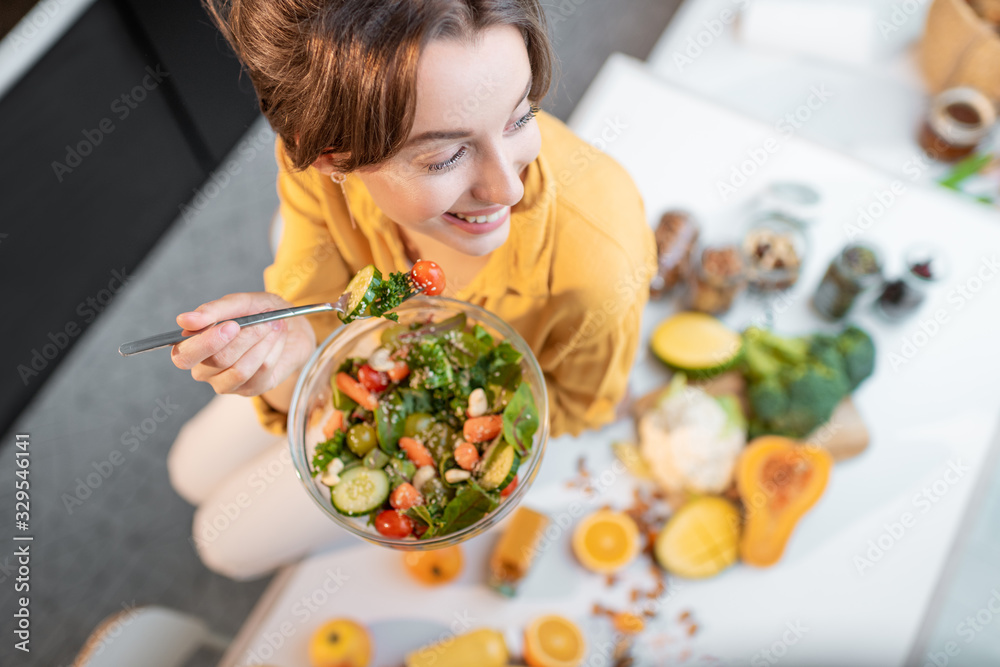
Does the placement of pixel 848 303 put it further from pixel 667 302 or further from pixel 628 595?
pixel 628 595

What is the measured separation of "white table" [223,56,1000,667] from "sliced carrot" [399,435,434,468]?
520 millimetres

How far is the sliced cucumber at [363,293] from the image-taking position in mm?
886

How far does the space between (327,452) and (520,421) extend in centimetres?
30

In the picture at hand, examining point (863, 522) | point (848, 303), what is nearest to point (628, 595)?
point (863, 522)

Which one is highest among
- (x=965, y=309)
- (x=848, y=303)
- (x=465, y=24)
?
(x=465, y=24)

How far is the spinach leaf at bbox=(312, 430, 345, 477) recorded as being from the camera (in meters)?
1.00

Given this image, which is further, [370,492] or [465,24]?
[370,492]

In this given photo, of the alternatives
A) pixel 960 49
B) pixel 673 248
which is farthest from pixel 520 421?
pixel 960 49

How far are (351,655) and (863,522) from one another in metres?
1.12

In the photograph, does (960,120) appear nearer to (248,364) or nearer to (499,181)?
(499,181)

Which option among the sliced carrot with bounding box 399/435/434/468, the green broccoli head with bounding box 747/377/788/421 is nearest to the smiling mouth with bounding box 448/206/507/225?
the sliced carrot with bounding box 399/435/434/468

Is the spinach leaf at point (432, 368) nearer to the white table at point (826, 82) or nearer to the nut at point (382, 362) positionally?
the nut at point (382, 362)

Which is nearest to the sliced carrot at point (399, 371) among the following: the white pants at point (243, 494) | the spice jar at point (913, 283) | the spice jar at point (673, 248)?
the white pants at point (243, 494)

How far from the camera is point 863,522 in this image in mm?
1457
